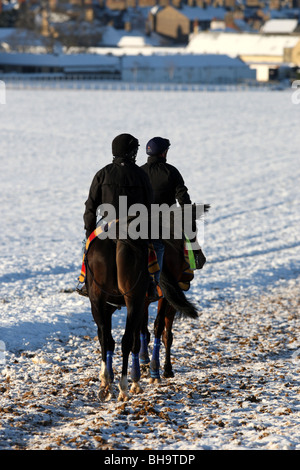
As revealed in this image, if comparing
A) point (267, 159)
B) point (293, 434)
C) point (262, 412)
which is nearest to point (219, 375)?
point (262, 412)

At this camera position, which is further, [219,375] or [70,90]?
[70,90]

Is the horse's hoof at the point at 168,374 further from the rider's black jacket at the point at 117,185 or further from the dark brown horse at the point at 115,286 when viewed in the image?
the rider's black jacket at the point at 117,185

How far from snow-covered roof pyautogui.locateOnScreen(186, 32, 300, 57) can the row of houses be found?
14567 millimetres

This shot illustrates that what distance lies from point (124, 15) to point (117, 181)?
151 meters

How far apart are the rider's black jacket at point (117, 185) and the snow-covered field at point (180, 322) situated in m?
1.96

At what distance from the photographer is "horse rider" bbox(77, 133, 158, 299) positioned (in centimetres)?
714

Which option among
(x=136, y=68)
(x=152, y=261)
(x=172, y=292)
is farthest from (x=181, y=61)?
(x=152, y=261)

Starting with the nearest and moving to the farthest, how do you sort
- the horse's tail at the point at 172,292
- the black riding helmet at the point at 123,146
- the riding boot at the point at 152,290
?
1. the black riding helmet at the point at 123,146
2. the riding boot at the point at 152,290
3. the horse's tail at the point at 172,292

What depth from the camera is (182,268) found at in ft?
26.0

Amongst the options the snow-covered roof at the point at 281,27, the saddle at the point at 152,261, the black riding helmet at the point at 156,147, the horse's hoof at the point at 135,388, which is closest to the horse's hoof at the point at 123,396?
the horse's hoof at the point at 135,388

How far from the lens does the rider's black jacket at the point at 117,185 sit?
714 centimetres

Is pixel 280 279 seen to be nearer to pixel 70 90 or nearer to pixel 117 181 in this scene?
pixel 117 181

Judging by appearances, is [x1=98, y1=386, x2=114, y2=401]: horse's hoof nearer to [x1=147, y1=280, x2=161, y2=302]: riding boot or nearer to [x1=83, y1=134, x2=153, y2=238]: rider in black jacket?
[x1=147, y1=280, x2=161, y2=302]: riding boot
